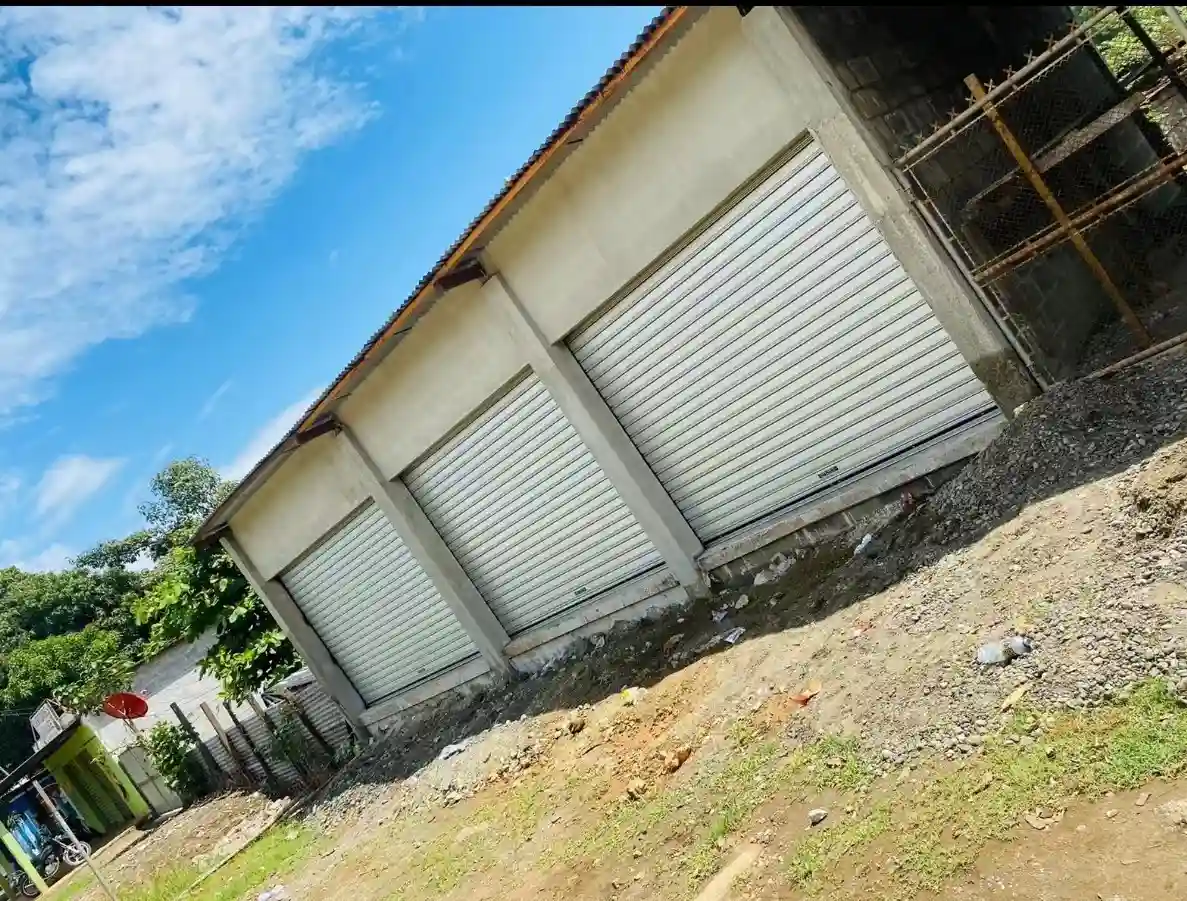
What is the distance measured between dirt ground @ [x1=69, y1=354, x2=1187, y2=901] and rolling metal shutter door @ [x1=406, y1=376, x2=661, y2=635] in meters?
1.56

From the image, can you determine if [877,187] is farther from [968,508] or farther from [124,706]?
[124,706]

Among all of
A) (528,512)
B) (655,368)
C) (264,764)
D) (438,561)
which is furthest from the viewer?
(264,764)

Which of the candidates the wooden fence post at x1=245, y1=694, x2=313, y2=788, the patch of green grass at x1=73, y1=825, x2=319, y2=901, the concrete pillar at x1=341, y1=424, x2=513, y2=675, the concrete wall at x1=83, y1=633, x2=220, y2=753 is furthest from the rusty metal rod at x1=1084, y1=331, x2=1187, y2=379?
A: the concrete wall at x1=83, y1=633, x2=220, y2=753

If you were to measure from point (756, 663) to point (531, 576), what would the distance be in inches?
202

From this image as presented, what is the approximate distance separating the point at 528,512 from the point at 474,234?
3839mm

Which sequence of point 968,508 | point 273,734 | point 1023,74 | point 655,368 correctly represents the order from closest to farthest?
point 1023,74 < point 968,508 < point 655,368 < point 273,734

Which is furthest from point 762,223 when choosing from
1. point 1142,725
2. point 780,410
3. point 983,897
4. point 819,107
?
point 983,897

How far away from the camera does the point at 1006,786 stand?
4590mm

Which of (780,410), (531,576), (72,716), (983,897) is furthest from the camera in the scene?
(72,716)

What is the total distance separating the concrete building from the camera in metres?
7.73

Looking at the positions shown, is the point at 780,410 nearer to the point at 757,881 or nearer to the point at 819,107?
the point at 819,107

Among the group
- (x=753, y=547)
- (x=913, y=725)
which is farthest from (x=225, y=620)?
(x=913, y=725)

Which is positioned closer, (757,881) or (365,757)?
(757,881)

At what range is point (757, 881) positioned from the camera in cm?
519
